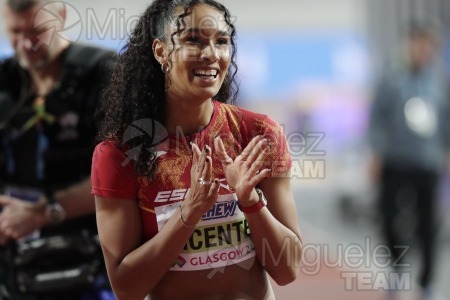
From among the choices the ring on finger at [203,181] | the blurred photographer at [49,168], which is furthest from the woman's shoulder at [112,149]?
the blurred photographer at [49,168]

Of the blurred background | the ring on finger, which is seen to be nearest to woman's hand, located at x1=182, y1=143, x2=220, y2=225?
the ring on finger

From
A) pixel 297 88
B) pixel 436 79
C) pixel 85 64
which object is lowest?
pixel 297 88

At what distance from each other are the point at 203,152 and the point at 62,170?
108 cm

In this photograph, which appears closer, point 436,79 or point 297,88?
point 436,79

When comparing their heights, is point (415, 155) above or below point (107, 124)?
below

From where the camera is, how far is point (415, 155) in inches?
235

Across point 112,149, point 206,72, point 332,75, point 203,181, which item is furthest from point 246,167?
point 332,75

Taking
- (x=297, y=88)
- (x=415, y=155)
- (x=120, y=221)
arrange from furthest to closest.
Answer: (x=297, y=88) < (x=415, y=155) < (x=120, y=221)

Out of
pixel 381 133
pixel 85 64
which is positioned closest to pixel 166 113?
pixel 85 64

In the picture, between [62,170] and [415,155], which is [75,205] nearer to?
[62,170]

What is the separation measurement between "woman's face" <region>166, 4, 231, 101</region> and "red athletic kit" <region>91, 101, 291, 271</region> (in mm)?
141

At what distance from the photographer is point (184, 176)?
1.86 meters

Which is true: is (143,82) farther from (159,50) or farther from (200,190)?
(200,190)

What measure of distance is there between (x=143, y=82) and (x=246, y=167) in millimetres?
336
